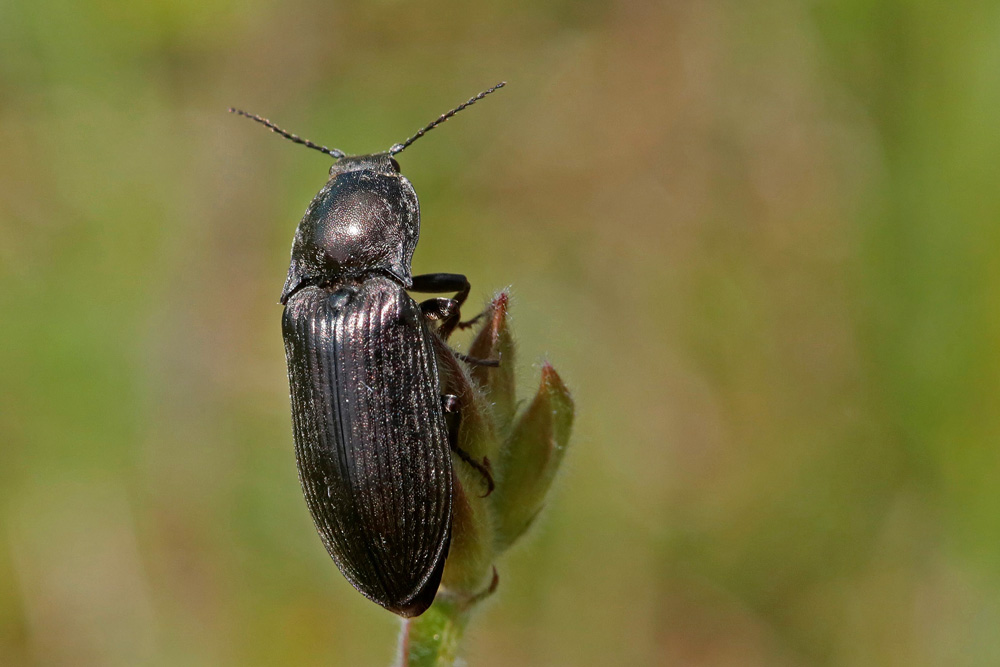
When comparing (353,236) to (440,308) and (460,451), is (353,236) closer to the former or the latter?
(440,308)

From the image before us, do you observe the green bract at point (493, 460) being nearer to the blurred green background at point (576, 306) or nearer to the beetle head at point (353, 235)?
the beetle head at point (353, 235)

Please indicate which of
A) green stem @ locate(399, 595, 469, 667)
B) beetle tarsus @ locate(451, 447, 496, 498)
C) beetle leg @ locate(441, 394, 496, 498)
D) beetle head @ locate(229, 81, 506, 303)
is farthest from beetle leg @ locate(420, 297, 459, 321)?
green stem @ locate(399, 595, 469, 667)

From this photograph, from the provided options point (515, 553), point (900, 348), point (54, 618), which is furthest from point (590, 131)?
point (54, 618)

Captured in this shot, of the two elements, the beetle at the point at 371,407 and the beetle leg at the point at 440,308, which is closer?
the beetle at the point at 371,407

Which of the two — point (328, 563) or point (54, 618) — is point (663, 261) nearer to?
point (328, 563)

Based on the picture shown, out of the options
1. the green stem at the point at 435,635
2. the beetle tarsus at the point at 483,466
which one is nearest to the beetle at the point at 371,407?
the beetle tarsus at the point at 483,466

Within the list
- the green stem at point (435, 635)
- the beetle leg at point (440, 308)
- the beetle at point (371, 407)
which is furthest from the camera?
the beetle leg at point (440, 308)

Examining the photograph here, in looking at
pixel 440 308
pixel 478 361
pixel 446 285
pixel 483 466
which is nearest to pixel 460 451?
pixel 483 466

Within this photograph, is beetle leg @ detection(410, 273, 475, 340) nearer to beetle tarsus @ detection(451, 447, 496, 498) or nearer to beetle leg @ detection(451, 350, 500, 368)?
beetle leg @ detection(451, 350, 500, 368)
